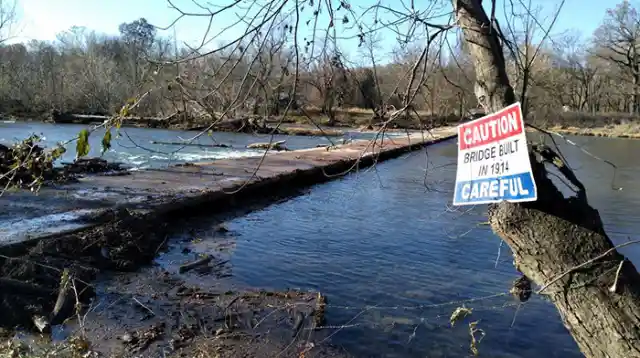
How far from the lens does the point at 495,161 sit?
2258 millimetres

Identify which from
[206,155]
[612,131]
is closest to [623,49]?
[612,131]

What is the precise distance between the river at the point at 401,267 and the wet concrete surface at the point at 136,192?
1.05 metres

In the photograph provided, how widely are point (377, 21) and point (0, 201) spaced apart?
28.5 ft

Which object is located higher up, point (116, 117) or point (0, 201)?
point (116, 117)

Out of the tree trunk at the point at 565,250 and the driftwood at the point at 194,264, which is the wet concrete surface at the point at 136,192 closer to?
the driftwood at the point at 194,264

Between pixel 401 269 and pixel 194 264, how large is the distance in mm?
2758

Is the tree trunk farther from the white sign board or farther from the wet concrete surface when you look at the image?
the wet concrete surface

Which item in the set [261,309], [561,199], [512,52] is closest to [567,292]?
[561,199]

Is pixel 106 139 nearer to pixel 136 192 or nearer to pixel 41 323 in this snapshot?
pixel 41 323

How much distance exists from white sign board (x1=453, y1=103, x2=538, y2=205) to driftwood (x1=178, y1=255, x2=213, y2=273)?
5121 mm

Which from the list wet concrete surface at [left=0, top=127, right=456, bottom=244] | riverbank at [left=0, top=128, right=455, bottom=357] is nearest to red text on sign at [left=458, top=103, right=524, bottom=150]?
riverbank at [left=0, top=128, right=455, bottom=357]

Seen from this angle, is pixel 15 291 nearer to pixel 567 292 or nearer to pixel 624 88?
pixel 567 292

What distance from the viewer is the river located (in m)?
5.06

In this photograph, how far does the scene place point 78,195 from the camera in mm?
10477
